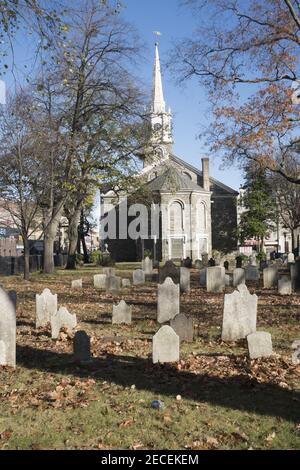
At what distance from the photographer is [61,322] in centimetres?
938

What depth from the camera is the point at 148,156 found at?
3189cm

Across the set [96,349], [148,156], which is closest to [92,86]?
[148,156]

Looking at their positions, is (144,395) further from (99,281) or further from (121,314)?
(99,281)

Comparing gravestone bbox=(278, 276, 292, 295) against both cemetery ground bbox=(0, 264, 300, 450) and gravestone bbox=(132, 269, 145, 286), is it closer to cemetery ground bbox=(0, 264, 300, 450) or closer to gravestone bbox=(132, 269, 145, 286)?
cemetery ground bbox=(0, 264, 300, 450)

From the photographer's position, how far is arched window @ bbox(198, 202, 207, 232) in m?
53.8

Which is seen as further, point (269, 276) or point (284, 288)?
point (269, 276)

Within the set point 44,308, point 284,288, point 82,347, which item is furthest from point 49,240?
point 82,347

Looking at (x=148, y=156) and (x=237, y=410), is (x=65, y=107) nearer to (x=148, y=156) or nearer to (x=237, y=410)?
(x=148, y=156)

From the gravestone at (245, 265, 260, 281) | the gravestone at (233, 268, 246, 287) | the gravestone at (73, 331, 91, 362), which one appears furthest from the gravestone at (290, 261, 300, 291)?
the gravestone at (73, 331, 91, 362)

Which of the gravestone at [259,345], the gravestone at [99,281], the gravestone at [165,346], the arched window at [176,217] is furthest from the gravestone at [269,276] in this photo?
the arched window at [176,217]

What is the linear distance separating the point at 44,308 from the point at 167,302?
107 inches

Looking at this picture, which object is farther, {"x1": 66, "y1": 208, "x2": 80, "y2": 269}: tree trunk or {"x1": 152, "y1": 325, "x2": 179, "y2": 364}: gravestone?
{"x1": 66, "y1": 208, "x2": 80, "y2": 269}: tree trunk

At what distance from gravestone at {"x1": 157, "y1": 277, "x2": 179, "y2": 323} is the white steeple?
21337 mm

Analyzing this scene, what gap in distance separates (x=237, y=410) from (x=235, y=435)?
682 mm
